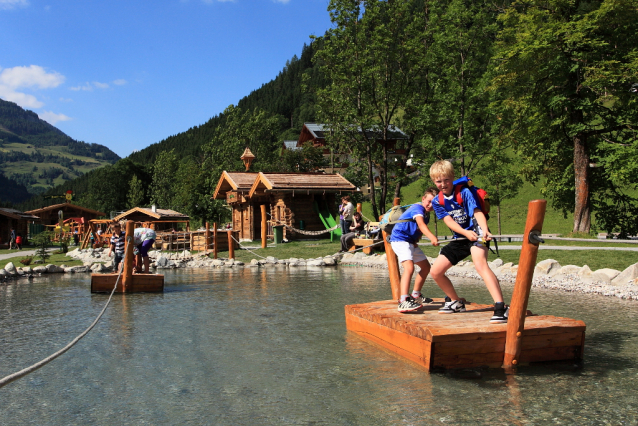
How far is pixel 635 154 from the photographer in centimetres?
2028

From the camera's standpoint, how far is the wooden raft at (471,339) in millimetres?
5551

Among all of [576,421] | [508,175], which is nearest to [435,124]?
[508,175]

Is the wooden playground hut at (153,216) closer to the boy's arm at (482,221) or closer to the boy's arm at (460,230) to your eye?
the boy's arm at (460,230)

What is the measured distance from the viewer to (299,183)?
30.7 m

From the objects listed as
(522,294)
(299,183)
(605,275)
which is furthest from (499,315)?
(299,183)

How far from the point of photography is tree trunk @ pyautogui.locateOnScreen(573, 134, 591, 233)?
2378 cm

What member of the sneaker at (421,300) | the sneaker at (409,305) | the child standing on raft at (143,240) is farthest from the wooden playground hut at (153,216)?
the sneaker at (409,305)

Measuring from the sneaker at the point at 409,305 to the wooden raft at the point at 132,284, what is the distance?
839 centimetres

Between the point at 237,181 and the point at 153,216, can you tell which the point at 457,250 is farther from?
the point at 153,216

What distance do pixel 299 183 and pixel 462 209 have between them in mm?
24487

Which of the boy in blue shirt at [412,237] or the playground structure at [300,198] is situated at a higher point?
the playground structure at [300,198]

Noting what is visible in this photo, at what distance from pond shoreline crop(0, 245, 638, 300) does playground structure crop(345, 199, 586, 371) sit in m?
6.01

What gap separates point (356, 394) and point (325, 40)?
3082 cm

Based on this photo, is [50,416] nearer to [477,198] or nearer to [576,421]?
[576,421]
